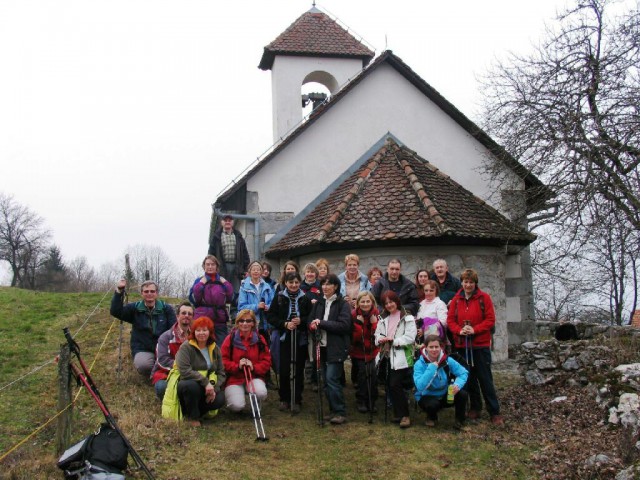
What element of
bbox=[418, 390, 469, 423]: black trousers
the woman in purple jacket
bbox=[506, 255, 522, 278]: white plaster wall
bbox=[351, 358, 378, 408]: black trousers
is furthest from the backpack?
bbox=[506, 255, 522, 278]: white plaster wall

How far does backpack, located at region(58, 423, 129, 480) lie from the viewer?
459 cm

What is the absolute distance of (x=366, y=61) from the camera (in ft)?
49.7

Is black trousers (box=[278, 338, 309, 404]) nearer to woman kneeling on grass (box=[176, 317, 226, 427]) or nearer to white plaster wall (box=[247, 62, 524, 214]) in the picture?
woman kneeling on grass (box=[176, 317, 226, 427])

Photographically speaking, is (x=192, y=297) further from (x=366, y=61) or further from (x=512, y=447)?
(x=366, y=61)

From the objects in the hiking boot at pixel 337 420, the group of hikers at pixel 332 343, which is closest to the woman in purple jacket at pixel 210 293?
the group of hikers at pixel 332 343

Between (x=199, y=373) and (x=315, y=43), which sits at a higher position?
(x=315, y=43)

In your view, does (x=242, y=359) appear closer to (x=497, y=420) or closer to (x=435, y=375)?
(x=435, y=375)

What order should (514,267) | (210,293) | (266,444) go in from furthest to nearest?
(514,267), (210,293), (266,444)

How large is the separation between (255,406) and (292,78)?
10.1m

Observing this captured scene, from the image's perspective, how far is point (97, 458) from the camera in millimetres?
4672

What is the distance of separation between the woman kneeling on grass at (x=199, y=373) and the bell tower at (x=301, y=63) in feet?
28.5

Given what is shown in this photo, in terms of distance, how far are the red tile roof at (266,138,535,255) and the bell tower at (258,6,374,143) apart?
382 cm

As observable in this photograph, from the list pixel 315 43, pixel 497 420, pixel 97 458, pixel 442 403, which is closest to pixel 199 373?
pixel 97 458

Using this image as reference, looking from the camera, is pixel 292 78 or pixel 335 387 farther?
pixel 292 78
